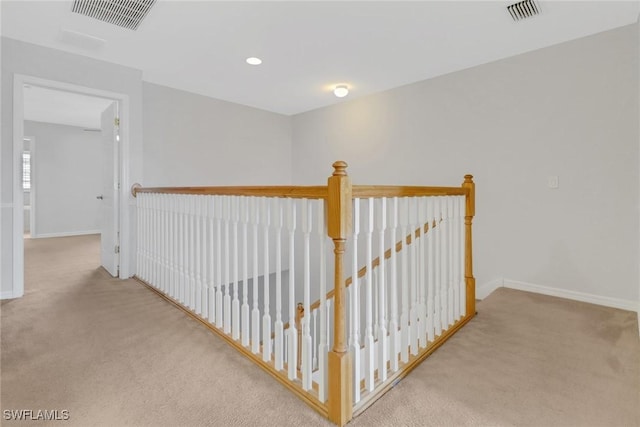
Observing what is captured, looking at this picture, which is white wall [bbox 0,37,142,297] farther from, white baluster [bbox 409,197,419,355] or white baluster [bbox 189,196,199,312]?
white baluster [bbox 409,197,419,355]

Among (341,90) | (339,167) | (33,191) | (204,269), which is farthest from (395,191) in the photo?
(33,191)

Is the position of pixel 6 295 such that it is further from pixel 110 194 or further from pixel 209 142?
pixel 209 142

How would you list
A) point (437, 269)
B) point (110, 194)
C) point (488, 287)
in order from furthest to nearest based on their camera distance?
point (110, 194)
point (488, 287)
point (437, 269)

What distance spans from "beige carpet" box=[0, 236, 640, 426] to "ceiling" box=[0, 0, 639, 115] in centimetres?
220

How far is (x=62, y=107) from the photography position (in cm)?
504

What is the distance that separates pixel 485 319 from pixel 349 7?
7.98 ft

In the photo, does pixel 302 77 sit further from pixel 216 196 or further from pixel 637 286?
pixel 637 286

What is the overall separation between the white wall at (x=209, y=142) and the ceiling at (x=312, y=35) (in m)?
0.47

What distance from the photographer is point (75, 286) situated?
307 cm

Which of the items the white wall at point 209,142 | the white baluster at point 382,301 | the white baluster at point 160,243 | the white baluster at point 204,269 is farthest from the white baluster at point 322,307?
the white wall at point 209,142

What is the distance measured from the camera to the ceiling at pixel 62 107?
4398 mm

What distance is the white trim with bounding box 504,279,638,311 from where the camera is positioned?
2494 mm

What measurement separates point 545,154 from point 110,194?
14.5 feet

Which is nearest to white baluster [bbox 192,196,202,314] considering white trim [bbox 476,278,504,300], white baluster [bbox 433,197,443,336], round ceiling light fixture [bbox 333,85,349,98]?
white baluster [bbox 433,197,443,336]
